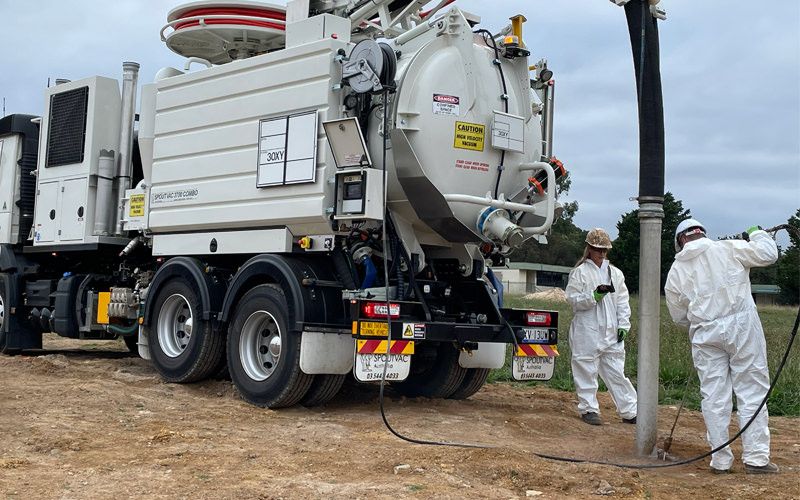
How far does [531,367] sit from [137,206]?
4.76 metres

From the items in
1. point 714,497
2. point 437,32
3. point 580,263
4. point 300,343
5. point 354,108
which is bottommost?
point 714,497

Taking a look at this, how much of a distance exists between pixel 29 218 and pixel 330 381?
6.38 metres

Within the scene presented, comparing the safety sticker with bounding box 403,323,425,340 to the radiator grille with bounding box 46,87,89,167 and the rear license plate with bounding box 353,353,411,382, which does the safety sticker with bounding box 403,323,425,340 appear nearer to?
the rear license plate with bounding box 353,353,411,382

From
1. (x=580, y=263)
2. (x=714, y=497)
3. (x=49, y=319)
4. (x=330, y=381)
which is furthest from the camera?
(x=49, y=319)

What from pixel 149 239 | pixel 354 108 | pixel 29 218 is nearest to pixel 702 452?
pixel 354 108

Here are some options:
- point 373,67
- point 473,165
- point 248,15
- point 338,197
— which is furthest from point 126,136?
point 473,165

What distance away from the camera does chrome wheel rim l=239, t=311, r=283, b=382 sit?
8.91 metres

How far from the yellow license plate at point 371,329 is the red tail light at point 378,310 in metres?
0.07

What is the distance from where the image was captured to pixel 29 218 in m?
13.0

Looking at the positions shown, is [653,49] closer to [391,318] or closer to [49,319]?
[391,318]

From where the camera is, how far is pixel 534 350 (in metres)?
9.01

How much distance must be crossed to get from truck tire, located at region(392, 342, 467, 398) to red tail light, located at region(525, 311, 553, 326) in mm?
859

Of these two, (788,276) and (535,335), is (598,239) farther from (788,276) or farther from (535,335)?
(788,276)

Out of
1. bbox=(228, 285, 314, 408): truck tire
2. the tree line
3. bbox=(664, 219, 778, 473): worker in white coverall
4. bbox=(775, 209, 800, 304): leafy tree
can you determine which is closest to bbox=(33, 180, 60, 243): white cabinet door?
bbox=(228, 285, 314, 408): truck tire
